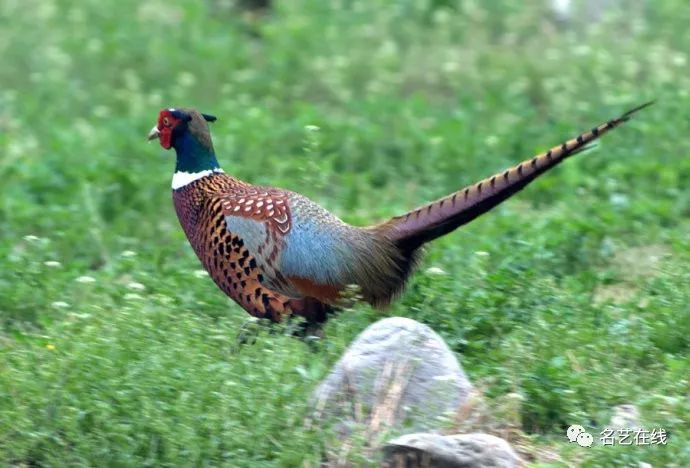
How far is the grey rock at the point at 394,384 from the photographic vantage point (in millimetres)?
4484

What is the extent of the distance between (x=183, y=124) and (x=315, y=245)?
2.65 feet

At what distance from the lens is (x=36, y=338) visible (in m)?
5.39

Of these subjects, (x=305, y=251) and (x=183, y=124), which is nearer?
(x=305, y=251)

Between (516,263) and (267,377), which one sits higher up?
(516,263)

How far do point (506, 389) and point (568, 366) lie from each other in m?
0.26

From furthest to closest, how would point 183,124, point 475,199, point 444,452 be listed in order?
point 183,124 → point 475,199 → point 444,452

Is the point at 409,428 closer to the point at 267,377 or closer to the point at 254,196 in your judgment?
the point at 267,377

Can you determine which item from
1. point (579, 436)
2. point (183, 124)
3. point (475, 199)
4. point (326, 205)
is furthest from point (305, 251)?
point (326, 205)

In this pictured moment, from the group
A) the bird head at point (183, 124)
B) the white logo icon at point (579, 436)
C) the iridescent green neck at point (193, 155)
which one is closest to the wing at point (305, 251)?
the iridescent green neck at point (193, 155)

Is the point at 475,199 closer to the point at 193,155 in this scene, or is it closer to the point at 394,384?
the point at 394,384

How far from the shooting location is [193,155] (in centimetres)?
561

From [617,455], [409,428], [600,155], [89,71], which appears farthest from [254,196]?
[89,71]

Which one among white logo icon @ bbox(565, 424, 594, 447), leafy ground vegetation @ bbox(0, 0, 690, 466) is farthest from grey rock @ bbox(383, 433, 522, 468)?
white logo icon @ bbox(565, 424, 594, 447)

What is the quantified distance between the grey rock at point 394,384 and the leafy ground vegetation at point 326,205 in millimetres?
123
